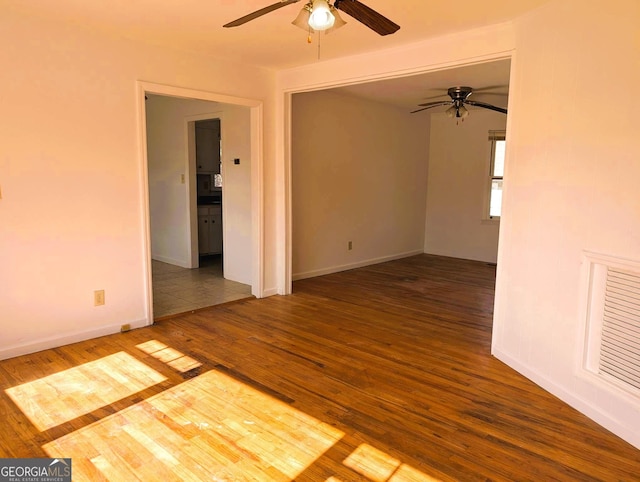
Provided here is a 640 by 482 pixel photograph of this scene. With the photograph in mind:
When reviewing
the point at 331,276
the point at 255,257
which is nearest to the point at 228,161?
the point at 255,257

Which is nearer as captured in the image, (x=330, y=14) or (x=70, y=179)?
(x=330, y=14)

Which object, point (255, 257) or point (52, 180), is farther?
point (255, 257)

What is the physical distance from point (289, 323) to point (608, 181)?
275cm

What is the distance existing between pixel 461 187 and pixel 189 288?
4798mm

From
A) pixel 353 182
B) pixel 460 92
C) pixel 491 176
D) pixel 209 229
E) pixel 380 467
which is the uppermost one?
pixel 460 92

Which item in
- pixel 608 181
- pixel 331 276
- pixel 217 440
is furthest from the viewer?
pixel 331 276

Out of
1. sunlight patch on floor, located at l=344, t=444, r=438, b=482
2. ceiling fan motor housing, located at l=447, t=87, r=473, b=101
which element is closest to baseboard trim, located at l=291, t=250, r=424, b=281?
ceiling fan motor housing, located at l=447, t=87, r=473, b=101

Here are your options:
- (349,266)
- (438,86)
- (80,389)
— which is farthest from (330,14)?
(349,266)

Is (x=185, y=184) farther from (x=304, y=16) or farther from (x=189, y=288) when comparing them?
(x=304, y=16)

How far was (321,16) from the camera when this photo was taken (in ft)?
6.56

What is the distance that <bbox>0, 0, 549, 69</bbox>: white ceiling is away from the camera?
2.86 m

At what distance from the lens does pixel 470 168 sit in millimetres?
7402

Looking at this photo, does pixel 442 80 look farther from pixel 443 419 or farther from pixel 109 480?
pixel 109 480

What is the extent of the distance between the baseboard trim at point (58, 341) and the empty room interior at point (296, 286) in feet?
0.07
